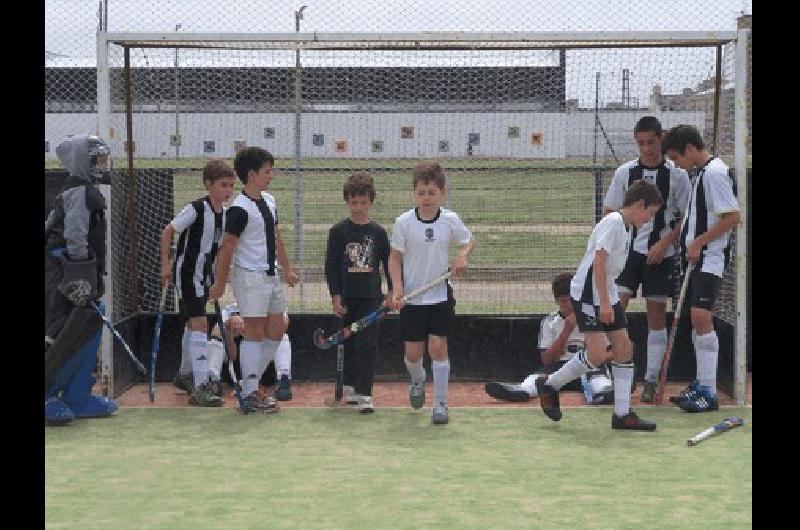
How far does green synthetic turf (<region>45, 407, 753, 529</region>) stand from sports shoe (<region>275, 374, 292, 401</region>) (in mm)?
393

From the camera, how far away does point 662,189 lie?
7.88 meters

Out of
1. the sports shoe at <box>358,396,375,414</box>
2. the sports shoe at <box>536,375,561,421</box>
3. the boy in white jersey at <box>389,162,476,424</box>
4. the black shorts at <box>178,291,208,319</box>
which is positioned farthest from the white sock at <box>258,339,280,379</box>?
the sports shoe at <box>536,375,561,421</box>

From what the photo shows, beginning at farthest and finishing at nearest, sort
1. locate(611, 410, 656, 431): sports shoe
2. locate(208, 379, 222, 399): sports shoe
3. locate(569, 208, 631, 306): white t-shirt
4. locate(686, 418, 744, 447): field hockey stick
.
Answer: locate(208, 379, 222, 399): sports shoe → locate(611, 410, 656, 431): sports shoe → locate(569, 208, 631, 306): white t-shirt → locate(686, 418, 744, 447): field hockey stick

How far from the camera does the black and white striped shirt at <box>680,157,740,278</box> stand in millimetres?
7324

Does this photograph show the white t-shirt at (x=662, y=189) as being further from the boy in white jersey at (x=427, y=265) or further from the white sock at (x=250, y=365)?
the white sock at (x=250, y=365)

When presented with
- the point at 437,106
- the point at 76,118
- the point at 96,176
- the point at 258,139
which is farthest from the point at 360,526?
the point at 76,118

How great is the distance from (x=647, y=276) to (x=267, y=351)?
2.58 m

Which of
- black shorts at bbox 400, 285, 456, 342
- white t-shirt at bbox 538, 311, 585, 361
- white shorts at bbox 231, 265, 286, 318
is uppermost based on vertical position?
white shorts at bbox 231, 265, 286, 318

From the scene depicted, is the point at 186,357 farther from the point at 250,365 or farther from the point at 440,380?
the point at 440,380

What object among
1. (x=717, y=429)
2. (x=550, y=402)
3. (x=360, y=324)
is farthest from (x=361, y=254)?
(x=717, y=429)

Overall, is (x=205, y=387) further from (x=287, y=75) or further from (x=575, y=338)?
(x=287, y=75)

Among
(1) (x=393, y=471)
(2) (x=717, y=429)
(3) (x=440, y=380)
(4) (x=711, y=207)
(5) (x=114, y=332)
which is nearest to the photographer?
(1) (x=393, y=471)

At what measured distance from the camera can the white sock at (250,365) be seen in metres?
7.58

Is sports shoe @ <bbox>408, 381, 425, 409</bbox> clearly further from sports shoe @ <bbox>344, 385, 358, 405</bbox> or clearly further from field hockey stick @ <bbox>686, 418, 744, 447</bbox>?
field hockey stick @ <bbox>686, 418, 744, 447</bbox>
